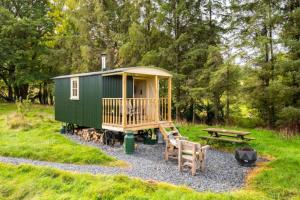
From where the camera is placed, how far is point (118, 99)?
8.67 metres

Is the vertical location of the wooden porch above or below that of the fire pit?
above

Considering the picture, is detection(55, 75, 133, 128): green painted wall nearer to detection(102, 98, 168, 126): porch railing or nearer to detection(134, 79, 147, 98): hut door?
detection(102, 98, 168, 126): porch railing

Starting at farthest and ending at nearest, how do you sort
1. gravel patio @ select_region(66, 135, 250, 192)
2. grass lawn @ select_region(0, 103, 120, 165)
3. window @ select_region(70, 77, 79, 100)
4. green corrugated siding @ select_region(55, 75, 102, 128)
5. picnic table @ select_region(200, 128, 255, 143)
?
window @ select_region(70, 77, 79, 100) < green corrugated siding @ select_region(55, 75, 102, 128) < picnic table @ select_region(200, 128, 255, 143) < grass lawn @ select_region(0, 103, 120, 165) < gravel patio @ select_region(66, 135, 250, 192)

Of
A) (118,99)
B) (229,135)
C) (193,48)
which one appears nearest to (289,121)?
(229,135)

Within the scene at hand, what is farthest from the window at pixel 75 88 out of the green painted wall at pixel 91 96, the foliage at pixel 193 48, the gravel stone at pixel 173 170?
the foliage at pixel 193 48

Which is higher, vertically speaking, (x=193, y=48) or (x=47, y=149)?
(x=193, y=48)

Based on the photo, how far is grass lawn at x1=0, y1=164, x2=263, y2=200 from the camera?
4430 mm

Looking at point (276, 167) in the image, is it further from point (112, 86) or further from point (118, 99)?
point (112, 86)

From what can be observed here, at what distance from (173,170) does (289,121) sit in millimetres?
7629

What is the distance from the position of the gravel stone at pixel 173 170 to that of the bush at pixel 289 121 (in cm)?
404

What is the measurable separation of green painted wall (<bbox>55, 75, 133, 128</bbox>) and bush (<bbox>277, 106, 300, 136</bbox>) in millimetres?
6543

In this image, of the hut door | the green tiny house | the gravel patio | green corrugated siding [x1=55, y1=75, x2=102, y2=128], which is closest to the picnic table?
the gravel patio

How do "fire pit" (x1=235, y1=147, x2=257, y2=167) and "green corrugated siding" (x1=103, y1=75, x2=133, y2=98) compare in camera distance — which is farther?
"green corrugated siding" (x1=103, y1=75, x2=133, y2=98)

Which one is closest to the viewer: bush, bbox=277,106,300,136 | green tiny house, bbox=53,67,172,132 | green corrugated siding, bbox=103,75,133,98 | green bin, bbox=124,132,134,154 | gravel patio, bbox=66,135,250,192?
gravel patio, bbox=66,135,250,192
